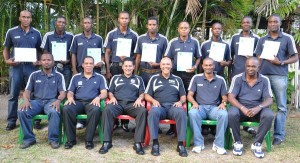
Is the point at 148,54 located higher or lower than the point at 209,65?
higher

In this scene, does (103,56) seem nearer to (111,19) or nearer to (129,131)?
(129,131)

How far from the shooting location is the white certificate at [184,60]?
5.79m

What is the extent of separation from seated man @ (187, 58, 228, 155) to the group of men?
0.01m

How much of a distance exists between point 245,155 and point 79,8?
472 cm

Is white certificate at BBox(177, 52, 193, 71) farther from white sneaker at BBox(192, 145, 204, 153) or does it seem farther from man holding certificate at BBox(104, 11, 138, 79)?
white sneaker at BBox(192, 145, 204, 153)

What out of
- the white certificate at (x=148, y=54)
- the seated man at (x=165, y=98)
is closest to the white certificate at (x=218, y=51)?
the seated man at (x=165, y=98)

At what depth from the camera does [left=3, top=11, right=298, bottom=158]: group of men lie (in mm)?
5176

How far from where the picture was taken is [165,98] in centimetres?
554

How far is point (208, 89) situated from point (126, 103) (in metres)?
1.27

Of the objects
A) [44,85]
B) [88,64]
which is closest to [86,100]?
[88,64]

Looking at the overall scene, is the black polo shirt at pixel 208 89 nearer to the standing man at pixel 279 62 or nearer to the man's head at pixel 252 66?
the man's head at pixel 252 66

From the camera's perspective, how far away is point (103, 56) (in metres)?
6.25

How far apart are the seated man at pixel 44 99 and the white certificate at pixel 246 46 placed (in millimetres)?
2924

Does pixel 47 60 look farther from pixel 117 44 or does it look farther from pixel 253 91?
pixel 253 91
